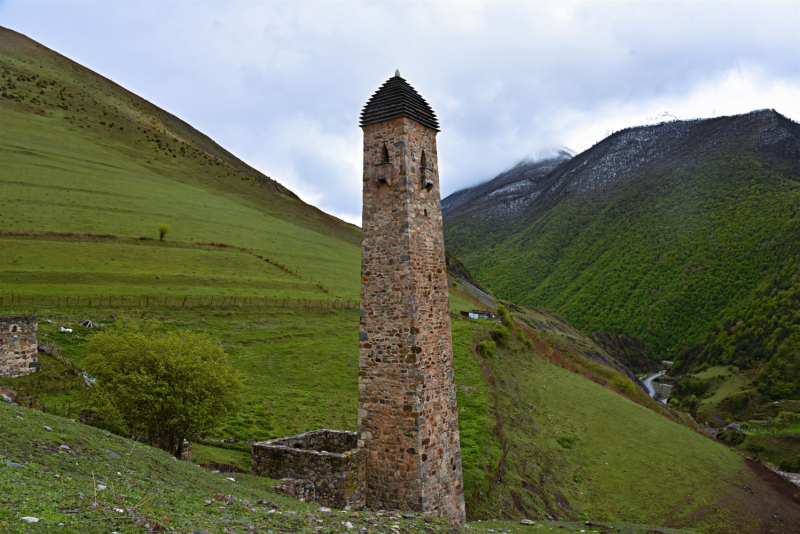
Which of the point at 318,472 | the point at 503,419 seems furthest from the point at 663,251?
the point at 318,472

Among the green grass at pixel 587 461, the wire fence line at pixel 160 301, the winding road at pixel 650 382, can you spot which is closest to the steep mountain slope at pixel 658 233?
the winding road at pixel 650 382

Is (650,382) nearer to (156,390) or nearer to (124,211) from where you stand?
(124,211)

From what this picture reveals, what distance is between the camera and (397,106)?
14.4 m

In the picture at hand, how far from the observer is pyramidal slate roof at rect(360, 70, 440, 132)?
14445 millimetres

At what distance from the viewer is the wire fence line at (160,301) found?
3167cm

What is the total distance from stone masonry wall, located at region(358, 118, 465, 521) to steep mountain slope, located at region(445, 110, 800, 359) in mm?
105059

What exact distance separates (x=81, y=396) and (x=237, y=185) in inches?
3434

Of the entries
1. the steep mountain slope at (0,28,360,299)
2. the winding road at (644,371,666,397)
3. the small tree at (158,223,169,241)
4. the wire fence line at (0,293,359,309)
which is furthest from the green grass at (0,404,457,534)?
the winding road at (644,371,666,397)

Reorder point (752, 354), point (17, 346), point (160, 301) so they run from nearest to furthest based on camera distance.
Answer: point (17, 346), point (160, 301), point (752, 354)

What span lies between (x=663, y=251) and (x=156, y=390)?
12244cm

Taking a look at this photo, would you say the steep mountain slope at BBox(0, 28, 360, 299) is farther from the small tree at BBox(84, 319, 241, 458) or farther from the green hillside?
the small tree at BBox(84, 319, 241, 458)

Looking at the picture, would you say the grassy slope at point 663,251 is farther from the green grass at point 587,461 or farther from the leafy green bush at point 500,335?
the green grass at point 587,461

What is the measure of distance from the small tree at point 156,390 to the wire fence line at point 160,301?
20016 millimetres

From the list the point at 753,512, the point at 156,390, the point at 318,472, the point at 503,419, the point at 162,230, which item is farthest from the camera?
the point at 162,230
